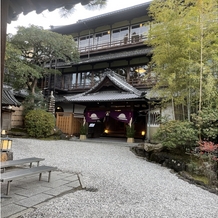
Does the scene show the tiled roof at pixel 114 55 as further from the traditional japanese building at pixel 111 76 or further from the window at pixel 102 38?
the window at pixel 102 38

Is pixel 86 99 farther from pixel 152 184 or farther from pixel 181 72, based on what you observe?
pixel 152 184

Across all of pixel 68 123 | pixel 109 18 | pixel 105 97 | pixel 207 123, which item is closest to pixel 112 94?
pixel 105 97

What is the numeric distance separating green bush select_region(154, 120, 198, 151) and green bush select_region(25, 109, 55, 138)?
778cm

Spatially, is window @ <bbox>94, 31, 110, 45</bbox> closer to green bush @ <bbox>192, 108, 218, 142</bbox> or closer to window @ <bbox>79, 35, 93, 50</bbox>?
window @ <bbox>79, 35, 93, 50</bbox>

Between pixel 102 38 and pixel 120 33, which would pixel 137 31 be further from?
pixel 102 38

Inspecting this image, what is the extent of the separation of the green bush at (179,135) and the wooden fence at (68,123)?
797 cm

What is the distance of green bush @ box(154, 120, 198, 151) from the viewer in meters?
6.66

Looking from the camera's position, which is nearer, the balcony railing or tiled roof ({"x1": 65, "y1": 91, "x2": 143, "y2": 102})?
tiled roof ({"x1": 65, "y1": 91, "x2": 143, "y2": 102})

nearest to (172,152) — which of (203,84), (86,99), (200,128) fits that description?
(200,128)

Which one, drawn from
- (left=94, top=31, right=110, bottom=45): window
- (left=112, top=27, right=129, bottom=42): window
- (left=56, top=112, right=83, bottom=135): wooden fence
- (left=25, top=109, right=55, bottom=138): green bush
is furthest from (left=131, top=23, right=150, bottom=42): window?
(left=25, top=109, right=55, bottom=138): green bush

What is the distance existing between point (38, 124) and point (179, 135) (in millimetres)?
8770

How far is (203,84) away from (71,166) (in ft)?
17.2

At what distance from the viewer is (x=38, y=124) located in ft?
A: 40.7

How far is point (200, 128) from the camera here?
6.84 m
